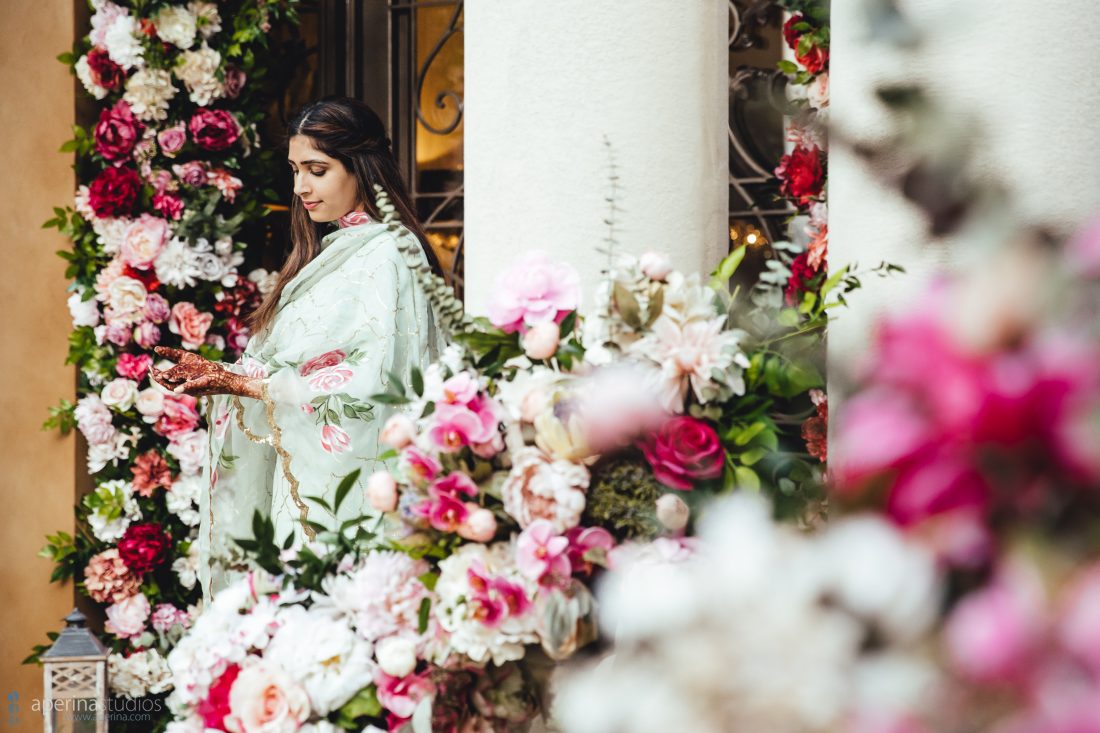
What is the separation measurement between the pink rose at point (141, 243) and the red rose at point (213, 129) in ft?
1.16

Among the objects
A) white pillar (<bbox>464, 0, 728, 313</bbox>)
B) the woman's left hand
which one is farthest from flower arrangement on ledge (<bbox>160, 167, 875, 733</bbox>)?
the woman's left hand

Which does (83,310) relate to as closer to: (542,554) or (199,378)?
(199,378)

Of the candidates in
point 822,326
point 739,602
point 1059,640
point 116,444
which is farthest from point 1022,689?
point 116,444

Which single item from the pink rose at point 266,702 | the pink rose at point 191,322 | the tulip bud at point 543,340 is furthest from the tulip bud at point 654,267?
the pink rose at point 191,322

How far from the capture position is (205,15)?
449 centimetres

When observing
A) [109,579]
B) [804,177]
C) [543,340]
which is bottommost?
[109,579]

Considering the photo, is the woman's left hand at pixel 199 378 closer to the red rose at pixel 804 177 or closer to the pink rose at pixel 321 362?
the pink rose at pixel 321 362

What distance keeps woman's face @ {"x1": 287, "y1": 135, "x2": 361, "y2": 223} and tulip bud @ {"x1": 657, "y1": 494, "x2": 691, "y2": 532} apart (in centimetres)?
204

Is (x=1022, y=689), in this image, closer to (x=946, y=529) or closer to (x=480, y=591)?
(x=946, y=529)

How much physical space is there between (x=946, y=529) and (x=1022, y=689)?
0.08 metres

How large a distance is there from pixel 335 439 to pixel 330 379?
18 cm

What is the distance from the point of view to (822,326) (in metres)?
1.56

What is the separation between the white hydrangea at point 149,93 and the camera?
A: 176 inches

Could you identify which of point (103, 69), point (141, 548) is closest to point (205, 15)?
point (103, 69)
